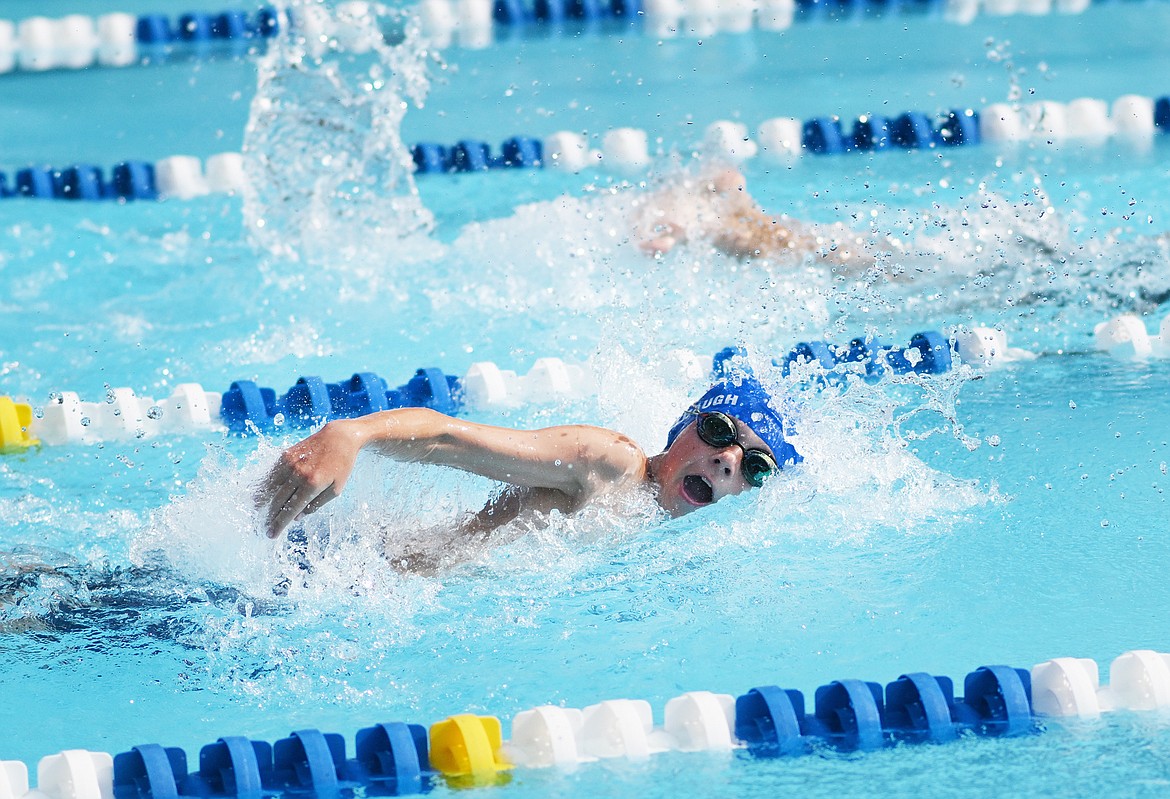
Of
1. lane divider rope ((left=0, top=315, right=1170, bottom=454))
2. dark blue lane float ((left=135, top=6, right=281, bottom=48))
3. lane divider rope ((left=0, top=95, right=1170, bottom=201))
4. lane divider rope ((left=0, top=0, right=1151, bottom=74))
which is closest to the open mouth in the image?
lane divider rope ((left=0, top=315, right=1170, bottom=454))

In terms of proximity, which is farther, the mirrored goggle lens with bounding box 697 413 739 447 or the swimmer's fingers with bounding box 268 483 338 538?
the mirrored goggle lens with bounding box 697 413 739 447

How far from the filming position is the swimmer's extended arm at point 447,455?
7.57ft

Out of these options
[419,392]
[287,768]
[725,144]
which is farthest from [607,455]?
[725,144]

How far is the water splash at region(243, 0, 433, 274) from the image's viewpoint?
4996mm

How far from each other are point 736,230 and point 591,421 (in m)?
1.19

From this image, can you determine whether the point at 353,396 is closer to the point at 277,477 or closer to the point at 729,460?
the point at 729,460

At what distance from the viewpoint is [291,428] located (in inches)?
147

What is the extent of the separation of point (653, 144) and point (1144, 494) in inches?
120

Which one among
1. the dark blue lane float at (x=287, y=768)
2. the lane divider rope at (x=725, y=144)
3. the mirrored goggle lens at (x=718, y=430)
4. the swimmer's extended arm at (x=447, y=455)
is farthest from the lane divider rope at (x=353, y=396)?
the lane divider rope at (x=725, y=144)

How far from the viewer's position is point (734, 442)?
9.20ft

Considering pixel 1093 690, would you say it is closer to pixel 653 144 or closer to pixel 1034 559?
pixel 1034 559

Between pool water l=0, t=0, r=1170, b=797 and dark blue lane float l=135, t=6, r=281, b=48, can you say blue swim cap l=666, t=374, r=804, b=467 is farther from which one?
dark blue lane float l=135, t=6, r=281, b=48

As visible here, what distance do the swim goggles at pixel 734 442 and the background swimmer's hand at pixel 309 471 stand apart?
730mm

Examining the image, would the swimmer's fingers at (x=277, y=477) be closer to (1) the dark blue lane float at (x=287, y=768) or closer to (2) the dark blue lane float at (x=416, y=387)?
(1) the dark blue lane float at (x=287, y=768)
